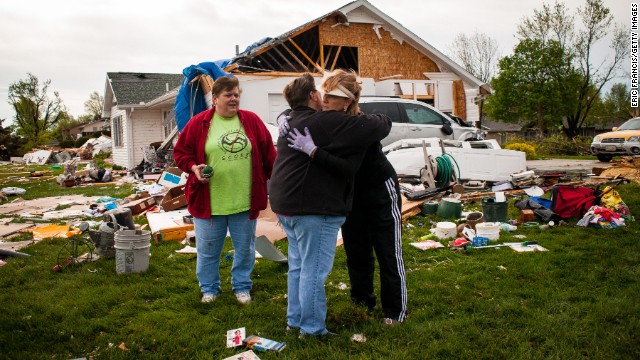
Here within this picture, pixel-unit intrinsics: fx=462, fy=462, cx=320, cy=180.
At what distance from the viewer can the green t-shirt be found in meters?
3.73

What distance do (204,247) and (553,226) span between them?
15.9 ft

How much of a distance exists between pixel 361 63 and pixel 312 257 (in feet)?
44.9

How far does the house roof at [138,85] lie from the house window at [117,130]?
0.98 m

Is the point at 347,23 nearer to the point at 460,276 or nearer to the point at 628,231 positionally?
the point at 628,231

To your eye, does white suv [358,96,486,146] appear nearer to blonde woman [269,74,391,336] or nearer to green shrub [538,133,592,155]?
blonde woman [269,74,391,336]

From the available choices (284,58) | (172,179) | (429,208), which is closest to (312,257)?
(429,208)

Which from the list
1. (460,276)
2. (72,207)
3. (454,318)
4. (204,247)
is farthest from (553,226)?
(72,207)

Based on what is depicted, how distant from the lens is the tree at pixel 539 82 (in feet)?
115

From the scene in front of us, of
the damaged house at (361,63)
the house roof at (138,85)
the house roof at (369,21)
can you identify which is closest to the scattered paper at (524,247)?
the damaged house at (361,63)

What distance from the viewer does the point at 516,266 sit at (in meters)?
4.62

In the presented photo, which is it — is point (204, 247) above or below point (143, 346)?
above

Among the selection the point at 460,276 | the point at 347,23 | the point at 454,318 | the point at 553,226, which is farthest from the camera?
→ the point at 347,23

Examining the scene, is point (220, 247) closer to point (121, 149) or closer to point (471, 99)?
point (471, 99)

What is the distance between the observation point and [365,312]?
3469 millimetres
